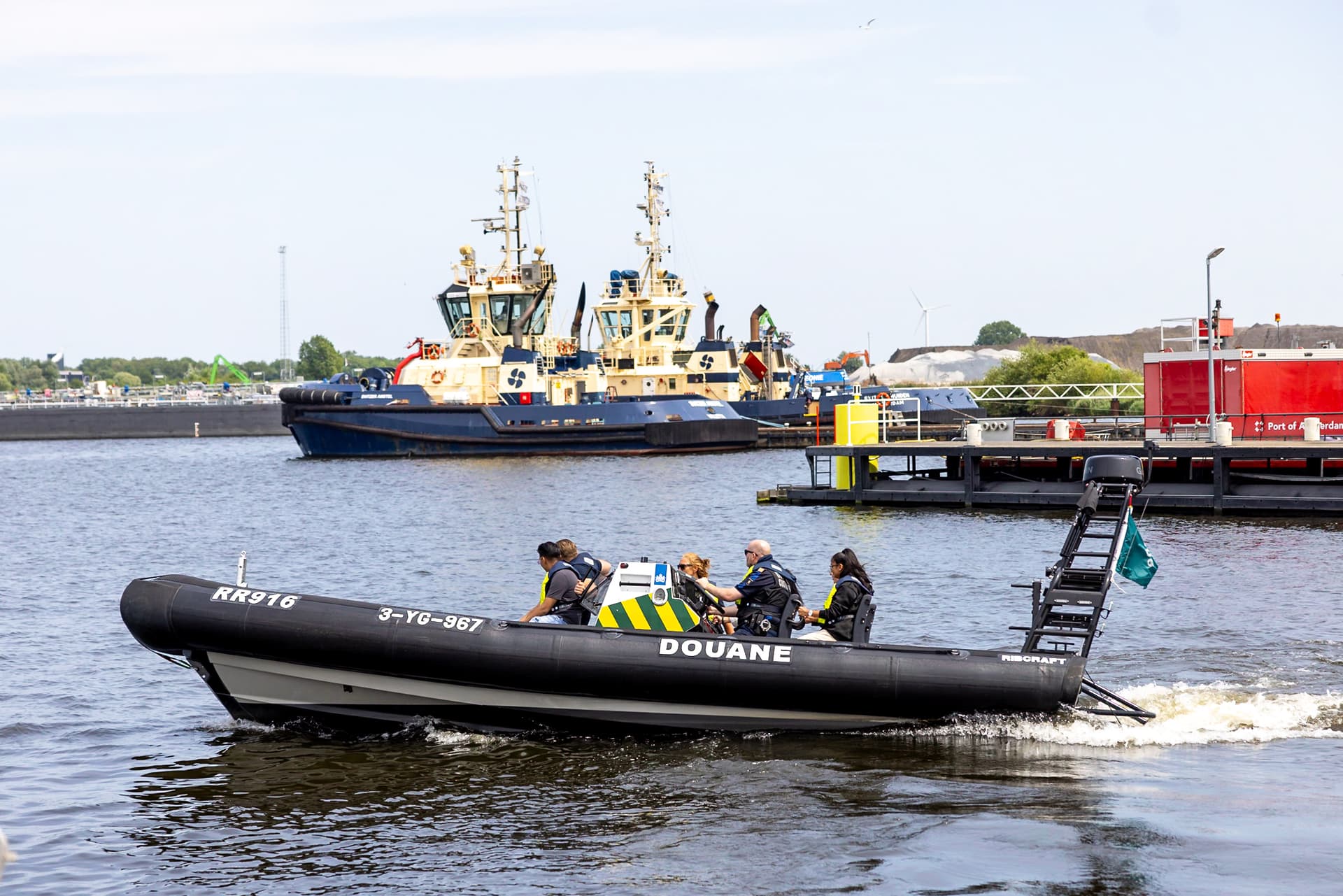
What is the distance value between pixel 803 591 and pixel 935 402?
4135cm

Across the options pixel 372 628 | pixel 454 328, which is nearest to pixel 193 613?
pixel 372 628

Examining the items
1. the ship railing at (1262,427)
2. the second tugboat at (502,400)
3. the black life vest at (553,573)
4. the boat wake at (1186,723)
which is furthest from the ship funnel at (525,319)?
the boat wake at (1186,723)

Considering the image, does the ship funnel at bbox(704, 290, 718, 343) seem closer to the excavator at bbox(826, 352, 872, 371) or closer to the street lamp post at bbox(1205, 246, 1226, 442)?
the excavator at bbox(826, 352, 872, 371)

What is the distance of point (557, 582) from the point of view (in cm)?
1209

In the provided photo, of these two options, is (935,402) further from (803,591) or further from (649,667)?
(649,667)

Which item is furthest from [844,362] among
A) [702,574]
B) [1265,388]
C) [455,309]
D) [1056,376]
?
[702,574]

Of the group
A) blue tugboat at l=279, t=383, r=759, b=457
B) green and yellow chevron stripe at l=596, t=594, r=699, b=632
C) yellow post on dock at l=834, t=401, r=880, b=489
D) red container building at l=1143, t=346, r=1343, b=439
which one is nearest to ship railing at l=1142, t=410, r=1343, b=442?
red container building at l=1143, t=346, r=1343, b=439

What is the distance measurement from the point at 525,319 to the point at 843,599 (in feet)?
148

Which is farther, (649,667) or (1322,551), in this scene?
(1322,551)

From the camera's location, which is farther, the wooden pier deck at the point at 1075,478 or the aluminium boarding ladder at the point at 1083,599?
the wooden pier deck at the point at 1075,478

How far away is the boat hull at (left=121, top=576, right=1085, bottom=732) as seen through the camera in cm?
1125

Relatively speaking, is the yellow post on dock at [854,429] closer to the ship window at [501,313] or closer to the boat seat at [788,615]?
the boat seat at [788,615]

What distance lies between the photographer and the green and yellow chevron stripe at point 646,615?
1195 cm

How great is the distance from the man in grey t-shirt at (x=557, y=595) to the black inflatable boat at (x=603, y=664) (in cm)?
27
